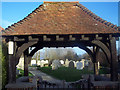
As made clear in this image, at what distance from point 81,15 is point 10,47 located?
161 inches

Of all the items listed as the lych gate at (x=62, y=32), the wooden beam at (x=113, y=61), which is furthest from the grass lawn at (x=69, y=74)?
the lych gate at (x=62, y=32)

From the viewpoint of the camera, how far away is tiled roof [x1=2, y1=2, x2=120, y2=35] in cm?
612

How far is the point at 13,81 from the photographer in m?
6.02

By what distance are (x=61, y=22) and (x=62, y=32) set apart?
1.06m

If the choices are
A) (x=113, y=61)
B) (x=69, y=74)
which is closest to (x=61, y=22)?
(x=113, y=61)

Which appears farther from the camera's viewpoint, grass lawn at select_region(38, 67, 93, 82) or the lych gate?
grass lawn at select_region(38, 67, 93, 82)

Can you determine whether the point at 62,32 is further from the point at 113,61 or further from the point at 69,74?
the point at 69,74

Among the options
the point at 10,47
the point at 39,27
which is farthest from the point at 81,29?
the point at 10,47

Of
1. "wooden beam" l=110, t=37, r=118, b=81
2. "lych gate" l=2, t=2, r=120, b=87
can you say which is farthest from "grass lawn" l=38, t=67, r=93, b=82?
"lych gate" l=2, t=2, r=120, b=87

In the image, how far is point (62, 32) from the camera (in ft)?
19.6

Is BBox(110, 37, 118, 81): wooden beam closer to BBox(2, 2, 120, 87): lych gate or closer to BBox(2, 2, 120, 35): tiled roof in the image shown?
BBox(2, 2, 120, 87): lych gate

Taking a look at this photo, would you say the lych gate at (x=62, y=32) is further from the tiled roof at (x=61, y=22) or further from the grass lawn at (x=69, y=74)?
the grass lawn at (x=69, y=74)

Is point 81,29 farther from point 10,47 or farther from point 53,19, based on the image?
point 10,47

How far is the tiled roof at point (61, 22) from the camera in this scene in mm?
6117
